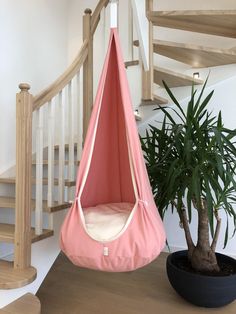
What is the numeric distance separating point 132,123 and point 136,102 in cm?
101

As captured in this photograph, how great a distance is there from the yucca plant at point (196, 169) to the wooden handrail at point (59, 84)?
0.71m

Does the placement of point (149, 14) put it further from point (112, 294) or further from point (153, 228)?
point (112, 294)

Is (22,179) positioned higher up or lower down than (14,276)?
higher up

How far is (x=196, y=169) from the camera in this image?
1619mm

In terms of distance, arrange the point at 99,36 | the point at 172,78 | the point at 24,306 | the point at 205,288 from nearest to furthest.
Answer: the point at 24,306, the point at 205,288, the point at 172,78, the point at 99,36

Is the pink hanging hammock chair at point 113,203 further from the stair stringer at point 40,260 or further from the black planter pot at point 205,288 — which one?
the black planter pot at point 205,288

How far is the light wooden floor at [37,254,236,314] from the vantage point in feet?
5.85

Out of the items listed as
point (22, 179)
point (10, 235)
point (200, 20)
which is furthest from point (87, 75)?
point (10, 235)

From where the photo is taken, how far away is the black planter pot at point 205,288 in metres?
1.72

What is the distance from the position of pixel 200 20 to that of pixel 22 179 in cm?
175

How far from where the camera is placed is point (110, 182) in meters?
1.88

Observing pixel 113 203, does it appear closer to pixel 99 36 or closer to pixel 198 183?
pixel 198 183

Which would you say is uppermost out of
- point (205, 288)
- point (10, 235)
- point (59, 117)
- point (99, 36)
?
point (99, 36)

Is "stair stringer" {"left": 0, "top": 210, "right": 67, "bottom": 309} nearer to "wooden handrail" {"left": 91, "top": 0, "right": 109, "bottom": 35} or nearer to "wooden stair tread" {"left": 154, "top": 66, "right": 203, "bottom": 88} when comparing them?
"wooden stair tread" {"left": 154, "top": 66, "right": 203, "bottom": 88}
